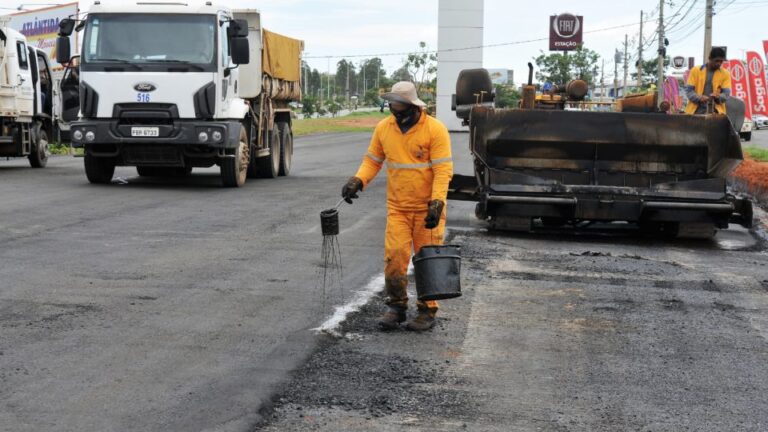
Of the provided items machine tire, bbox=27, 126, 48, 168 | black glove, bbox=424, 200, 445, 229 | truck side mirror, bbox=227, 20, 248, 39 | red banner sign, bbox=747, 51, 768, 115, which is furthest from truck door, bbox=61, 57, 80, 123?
red banner sign, bbox=747, 51, 768, 115

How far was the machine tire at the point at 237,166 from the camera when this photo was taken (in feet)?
59.7

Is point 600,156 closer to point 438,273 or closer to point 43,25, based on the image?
point 438,273

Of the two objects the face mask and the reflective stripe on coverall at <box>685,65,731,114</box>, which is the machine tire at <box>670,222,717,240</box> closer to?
the reflective stripe on coverall at <box>685,65,731,114</box>

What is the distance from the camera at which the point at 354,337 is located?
697 centimetres

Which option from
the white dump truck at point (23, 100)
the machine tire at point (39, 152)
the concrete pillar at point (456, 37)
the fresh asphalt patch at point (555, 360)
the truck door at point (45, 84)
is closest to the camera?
the fresh asphalt patch at point (555, 360)

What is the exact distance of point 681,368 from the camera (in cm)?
636

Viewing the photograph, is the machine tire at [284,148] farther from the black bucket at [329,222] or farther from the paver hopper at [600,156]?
the black bucket at [329,222]

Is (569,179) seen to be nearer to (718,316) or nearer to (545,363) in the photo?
(718,316)

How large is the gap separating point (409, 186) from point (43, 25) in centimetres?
3071

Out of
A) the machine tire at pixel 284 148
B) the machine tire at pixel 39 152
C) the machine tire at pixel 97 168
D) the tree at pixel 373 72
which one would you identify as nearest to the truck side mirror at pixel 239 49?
the machine tire at pixel 97 168

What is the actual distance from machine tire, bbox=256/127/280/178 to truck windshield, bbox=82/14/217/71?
3.69m

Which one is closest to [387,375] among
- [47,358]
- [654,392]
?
[654,392]

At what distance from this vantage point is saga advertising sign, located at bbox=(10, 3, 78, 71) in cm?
3450

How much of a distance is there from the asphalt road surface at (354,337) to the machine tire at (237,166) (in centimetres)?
552
